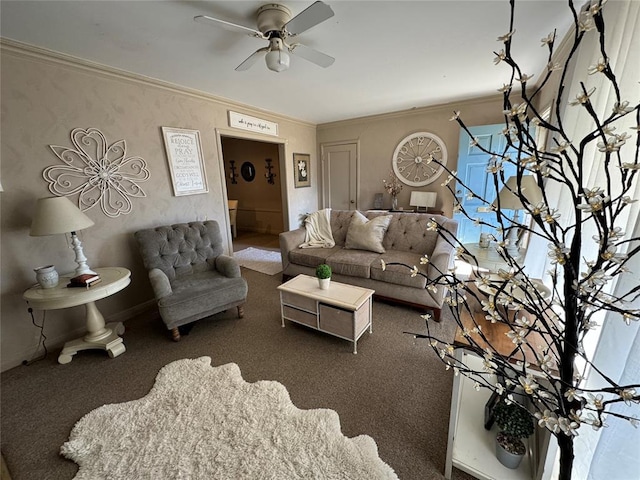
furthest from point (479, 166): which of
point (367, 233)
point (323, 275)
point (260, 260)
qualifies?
point (260, 260)

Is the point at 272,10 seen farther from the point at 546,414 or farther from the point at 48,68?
the point at 546,414

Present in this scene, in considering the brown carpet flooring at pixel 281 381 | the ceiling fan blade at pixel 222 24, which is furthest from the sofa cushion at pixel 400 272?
the ceiling fan blade at pixel 222 24

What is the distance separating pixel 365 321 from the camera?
2.23m

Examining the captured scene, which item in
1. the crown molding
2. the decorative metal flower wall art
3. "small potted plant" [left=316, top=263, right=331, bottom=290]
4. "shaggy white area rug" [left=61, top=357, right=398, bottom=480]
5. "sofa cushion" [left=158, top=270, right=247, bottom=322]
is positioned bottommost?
"shaggy white area rug" [left=61, top=357, right=398, bottom=480]

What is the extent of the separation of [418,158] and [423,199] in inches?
27.7

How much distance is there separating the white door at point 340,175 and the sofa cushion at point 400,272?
102 inches

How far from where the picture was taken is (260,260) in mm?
4453

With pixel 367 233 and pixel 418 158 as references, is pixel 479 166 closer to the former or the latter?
pixel 418 158

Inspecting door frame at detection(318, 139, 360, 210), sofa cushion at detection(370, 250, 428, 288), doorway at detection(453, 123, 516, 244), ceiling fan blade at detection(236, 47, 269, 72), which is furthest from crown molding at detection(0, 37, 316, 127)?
doorway at detection(453, 123, 516, 244)

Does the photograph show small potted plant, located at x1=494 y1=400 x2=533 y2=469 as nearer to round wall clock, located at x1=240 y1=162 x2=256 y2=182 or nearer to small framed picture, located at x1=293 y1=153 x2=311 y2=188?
small framed picture, located at x1=293 y1=153 x2=311 y2=188

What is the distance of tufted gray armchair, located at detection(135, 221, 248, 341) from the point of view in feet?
7.41

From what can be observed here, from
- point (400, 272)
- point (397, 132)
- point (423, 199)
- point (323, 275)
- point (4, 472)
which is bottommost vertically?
point (4, 472)

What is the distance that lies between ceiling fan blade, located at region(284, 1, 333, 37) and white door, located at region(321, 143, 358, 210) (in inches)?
137

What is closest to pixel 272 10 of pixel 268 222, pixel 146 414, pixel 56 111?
pixel 56 111
